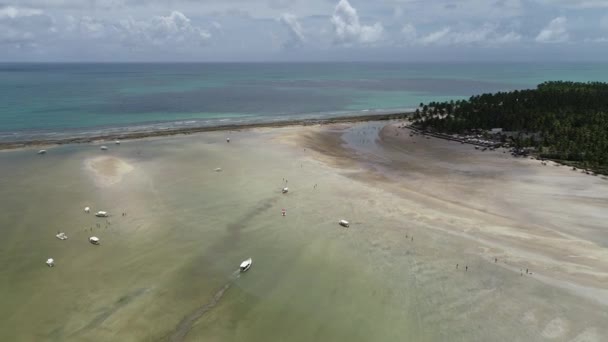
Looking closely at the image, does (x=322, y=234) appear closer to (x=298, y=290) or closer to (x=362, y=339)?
(x=298, y=290)

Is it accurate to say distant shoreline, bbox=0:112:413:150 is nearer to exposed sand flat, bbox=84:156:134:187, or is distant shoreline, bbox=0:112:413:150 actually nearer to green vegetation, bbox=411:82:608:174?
green vegetation, bbox=411:82:608:174

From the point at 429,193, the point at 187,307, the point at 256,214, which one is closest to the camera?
the point at 187,307

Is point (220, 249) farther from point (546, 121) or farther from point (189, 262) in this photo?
point (546, 121)

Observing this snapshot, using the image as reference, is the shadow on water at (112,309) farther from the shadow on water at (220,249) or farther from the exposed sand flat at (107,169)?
the exposed sand flat at (107,169)

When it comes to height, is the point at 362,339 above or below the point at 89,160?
below

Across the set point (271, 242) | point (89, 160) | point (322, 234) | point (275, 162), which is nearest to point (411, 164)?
point (275, 162)

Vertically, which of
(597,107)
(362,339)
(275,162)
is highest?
(597,107)
